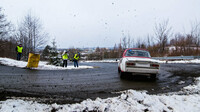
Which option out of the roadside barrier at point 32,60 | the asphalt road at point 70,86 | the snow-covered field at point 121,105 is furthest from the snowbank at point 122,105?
the roadside barrier at point 32,60

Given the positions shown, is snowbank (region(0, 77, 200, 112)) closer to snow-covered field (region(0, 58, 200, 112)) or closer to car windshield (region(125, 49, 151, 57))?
snow-covered field (region(0, 58, 200, 112))

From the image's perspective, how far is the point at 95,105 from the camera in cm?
294

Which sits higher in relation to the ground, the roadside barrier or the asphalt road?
the roadside barrier

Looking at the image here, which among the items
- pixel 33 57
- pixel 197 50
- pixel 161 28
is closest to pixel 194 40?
pixel 197 50

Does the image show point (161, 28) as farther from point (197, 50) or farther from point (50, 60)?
point (50, 60)

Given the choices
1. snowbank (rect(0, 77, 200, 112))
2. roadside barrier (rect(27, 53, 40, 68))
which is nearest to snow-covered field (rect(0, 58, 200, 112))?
snowbank (rect(0, 77, 200, 112))

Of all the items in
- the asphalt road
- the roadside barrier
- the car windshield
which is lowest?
the asphalt road

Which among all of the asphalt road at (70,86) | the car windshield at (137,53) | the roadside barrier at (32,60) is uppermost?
the car windshield at (137,53)

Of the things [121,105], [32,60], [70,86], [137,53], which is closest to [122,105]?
[121,105]

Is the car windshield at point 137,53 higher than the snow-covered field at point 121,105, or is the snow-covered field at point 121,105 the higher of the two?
the car windshield at point 137,53

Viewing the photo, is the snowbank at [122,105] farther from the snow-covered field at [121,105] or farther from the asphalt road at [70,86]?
the asphalt road at [70,86]

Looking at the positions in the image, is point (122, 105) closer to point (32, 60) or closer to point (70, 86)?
point (70, 86)

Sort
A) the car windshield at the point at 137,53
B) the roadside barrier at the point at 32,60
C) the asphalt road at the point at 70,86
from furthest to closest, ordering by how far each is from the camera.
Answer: the roadside barrier at the point at 32,60 → the car windshield at the point at 137,53 → the asphalt road at the point at 70,86

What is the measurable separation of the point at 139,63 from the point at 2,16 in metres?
23.8
